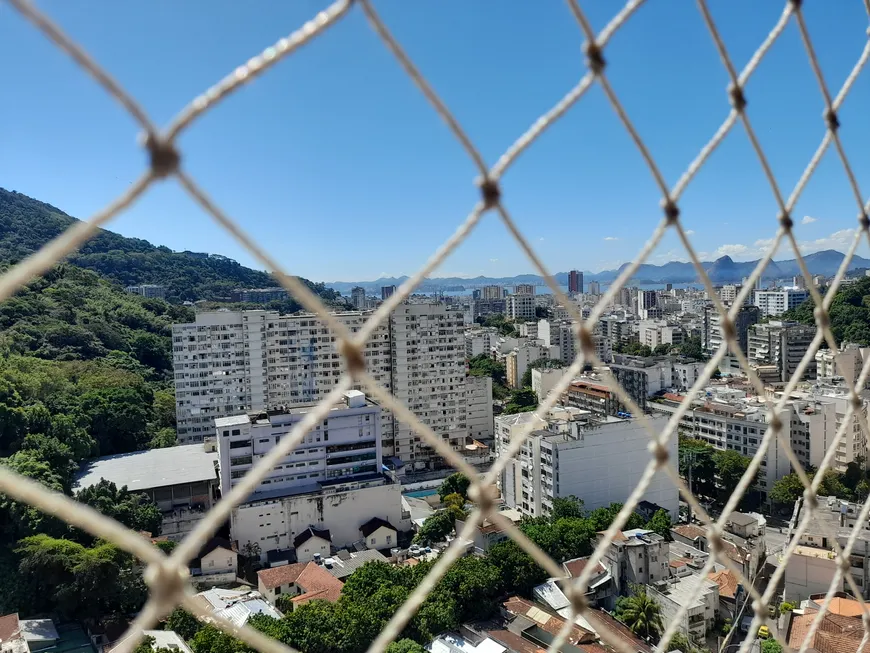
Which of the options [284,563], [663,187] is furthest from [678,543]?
[663,187]

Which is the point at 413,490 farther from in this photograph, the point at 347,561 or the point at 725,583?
the point at 725,583

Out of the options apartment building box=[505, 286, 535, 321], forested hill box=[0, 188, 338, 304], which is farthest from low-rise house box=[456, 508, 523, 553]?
apartment building box=[505, 286, 535, 321]

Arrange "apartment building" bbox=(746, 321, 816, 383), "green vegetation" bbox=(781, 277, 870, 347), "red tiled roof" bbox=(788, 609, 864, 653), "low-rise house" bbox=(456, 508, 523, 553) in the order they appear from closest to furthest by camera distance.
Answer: "red tiled roof" bbox=(788, 609, 864, 653), "low-rise house" bbox=(456, 508, 523, 553), "apartment building" bbox=(746, 321, 816, 383), "green vegetation" bbox=(781, 277, 870, 347)

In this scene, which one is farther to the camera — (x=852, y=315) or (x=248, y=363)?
(x=852, y=315)

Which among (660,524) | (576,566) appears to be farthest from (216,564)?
(660,524)

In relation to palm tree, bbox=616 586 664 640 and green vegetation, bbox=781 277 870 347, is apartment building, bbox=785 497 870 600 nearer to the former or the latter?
palm tree, bbox=616 586 664 640

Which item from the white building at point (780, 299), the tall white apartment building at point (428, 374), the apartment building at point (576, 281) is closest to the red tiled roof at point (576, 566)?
the tall white apartment building at point (428, 374)
